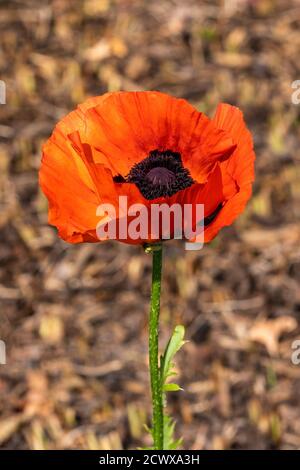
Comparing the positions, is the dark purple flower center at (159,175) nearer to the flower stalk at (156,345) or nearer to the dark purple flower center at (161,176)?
the dark purple flower center at (161,176)

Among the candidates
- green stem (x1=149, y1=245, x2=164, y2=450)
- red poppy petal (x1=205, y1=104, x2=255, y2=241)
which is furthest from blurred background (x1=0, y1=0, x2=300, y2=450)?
red poppy petal (x1=205, y1=104, x2=255, y2=241)

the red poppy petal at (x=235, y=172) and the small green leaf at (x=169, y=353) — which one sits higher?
the red poppy petal at (x=235, y=172)

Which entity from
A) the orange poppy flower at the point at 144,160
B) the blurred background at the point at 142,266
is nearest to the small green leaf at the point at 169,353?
the orange poppy flower at the point at 144,160

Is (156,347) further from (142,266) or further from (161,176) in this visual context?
(142,266)

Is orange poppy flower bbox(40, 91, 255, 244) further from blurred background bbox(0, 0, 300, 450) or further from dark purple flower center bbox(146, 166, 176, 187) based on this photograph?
blurred background bbox(0, 0, 300, 450)

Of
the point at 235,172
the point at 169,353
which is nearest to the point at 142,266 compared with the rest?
the point at 169,353

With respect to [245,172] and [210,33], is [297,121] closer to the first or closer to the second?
[210,33]
